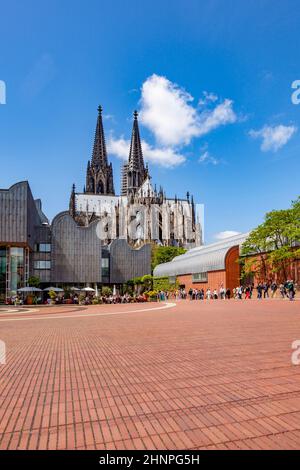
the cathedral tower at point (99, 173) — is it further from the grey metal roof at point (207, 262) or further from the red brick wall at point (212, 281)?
the red brick wall at point (212, 281)

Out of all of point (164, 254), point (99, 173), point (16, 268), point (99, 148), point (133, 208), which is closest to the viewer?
point (16, 268)

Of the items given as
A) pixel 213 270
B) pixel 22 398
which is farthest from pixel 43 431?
pixel 213 270

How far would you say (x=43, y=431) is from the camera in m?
3.83

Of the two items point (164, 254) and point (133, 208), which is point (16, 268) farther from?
point (133, 208)

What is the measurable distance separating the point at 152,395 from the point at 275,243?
34.1m

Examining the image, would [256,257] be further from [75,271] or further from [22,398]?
[22,398]

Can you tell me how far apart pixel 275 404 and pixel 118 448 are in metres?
2.18

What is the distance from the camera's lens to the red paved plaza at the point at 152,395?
363 cm

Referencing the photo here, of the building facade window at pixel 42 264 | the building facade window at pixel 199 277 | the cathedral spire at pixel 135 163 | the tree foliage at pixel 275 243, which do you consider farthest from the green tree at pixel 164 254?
the tree foliage at pixel 275 243

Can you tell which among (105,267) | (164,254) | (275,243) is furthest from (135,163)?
(275,243)

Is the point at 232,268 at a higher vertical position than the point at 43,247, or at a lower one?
lower

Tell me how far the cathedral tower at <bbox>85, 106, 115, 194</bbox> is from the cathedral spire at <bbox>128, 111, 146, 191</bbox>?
6574mm

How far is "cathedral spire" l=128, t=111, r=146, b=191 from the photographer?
118m

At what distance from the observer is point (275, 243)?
36.6 metres
